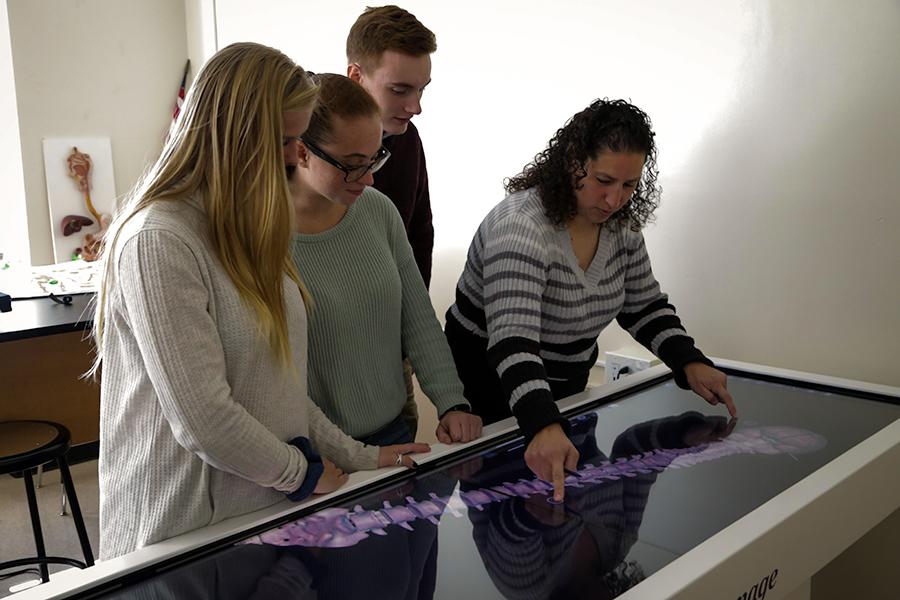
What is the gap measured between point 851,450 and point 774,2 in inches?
43.8

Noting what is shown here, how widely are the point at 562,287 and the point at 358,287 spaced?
395 millimetres

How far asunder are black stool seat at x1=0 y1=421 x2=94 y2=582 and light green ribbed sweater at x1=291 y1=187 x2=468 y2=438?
1060 mm

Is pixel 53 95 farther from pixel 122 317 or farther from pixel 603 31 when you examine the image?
pixel 122 317

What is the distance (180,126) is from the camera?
1.09 meters

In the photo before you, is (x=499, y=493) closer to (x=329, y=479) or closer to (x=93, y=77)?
(x=329, y=479)

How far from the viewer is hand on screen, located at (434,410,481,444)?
1.44 m

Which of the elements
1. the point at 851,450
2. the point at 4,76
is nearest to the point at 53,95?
the point at 4,76

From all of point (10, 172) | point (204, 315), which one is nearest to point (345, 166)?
point (204, 315)

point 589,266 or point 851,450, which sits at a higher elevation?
point 589,266

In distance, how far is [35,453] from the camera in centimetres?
204

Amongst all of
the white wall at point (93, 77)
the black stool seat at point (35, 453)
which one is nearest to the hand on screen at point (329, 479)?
the black stool seat at point (35, 453)

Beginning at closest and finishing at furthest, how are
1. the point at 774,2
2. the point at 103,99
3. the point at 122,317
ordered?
the point at 122,317 → the point at 774,2 → the point at 103,99

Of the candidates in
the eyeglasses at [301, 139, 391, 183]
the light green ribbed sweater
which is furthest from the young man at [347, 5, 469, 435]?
the eyeglasses at [301, 139, 391, 183]

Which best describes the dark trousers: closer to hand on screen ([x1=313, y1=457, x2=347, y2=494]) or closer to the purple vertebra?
the purple vertebra
